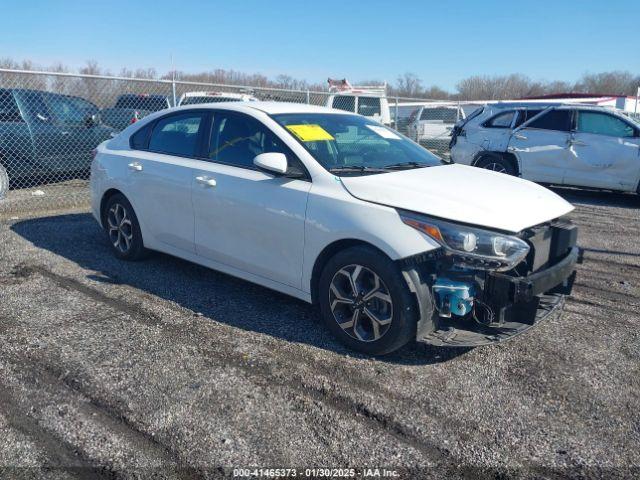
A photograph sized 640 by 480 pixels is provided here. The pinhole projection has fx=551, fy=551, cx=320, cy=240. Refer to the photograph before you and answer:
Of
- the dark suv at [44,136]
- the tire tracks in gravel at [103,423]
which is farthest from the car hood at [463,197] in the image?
the dark suv at [44,136]

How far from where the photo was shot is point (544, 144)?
10102 millimetres

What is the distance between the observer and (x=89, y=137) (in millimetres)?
10398

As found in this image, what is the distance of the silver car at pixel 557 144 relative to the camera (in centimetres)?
952

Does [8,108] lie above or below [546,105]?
below

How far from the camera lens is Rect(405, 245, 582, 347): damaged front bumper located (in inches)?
134

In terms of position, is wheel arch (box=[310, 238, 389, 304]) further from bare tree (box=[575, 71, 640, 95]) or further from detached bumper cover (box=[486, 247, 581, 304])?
bare tree (box=[575, 71, 640, 95])

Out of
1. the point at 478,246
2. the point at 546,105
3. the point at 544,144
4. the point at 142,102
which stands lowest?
the point at 478,246

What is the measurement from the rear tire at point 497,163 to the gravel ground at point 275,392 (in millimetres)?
5832

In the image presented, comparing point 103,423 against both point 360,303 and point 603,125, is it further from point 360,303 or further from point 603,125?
point 603,125

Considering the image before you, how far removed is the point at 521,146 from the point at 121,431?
9.22 m

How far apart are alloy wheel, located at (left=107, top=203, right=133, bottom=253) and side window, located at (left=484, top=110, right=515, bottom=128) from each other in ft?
24.9

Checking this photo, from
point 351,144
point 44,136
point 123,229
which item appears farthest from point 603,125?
point 44,136

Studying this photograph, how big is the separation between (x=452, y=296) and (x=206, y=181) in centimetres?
225

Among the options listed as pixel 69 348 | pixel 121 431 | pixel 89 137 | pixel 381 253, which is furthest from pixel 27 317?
pixel 89 137
